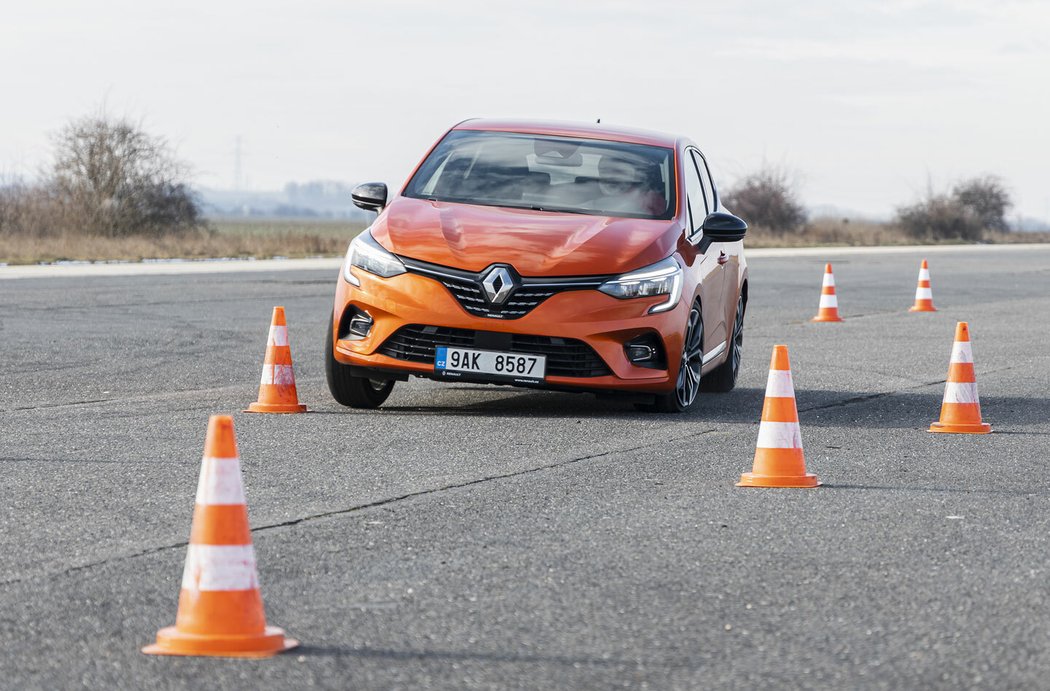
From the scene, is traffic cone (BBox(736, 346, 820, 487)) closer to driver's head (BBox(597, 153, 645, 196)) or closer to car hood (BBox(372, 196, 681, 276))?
car hood (BBox(372, 196, 681, 276))

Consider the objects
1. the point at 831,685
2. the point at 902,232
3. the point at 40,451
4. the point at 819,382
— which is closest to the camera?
the point at 831,685

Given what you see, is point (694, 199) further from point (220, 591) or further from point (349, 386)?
point (220, 591)

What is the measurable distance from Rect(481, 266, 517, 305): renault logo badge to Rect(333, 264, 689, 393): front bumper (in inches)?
5.2

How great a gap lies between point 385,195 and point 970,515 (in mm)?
4814

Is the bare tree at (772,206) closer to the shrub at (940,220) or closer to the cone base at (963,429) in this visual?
→ the shrub at (940,220)

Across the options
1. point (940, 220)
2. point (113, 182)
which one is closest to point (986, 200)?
point (940, 220)

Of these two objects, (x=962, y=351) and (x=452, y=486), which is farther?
(x=962, y=351)

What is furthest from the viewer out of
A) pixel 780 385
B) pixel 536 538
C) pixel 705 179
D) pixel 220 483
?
pixel 705 179

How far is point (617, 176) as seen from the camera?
10523mm

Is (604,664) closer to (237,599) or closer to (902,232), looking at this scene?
(237,599)

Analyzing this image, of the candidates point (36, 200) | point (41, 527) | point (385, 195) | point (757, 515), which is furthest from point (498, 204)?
point (36, 200)

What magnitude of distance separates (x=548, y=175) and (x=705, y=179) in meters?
1.88

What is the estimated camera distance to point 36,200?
43.2m

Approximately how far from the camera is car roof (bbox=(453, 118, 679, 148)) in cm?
1086
